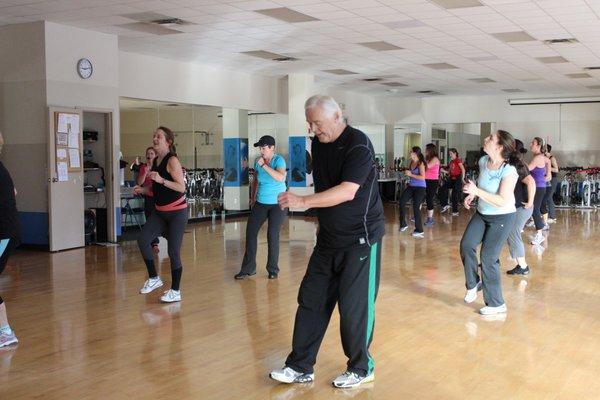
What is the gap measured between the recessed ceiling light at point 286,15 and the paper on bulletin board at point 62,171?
3.66m

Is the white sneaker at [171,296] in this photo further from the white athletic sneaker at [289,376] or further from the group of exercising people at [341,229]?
the white athletic sneaker at [289,376]

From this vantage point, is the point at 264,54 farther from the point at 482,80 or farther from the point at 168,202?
the point at 168,202

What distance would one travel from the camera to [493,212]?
5.93 metres

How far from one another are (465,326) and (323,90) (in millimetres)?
13511

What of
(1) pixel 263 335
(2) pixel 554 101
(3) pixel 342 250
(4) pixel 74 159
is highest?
(2) pixel 554 101

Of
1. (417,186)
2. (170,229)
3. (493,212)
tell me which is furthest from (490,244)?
(417,186)

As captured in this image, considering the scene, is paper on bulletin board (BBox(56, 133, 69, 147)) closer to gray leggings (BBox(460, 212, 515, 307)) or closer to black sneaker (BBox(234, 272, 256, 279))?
black sneaker (BBox(234, 272, 256, 279))

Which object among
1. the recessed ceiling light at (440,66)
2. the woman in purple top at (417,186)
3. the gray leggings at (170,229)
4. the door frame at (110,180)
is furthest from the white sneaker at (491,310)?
the recessed ceiling light at (440,66)

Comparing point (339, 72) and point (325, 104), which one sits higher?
point (339, 72)

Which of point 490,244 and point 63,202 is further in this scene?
point 63,202

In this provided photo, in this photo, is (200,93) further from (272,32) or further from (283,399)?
(283,399)

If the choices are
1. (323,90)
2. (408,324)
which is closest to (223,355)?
(408,324)

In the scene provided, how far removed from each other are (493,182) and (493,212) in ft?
0.87

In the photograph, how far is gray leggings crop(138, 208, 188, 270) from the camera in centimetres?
632
